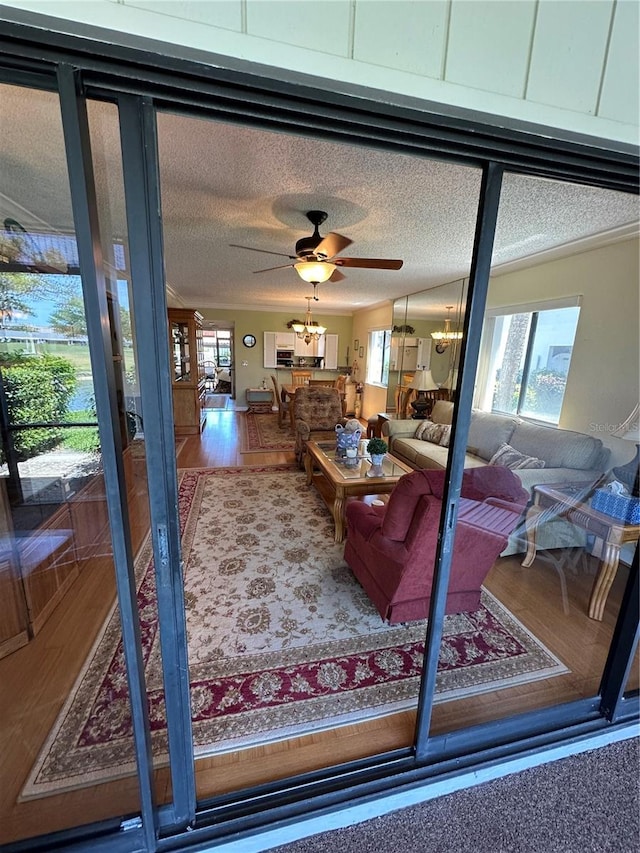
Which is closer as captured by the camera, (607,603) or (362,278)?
(607,603)

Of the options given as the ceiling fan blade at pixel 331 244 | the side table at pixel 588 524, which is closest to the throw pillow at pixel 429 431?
the side table at pixel 588 524

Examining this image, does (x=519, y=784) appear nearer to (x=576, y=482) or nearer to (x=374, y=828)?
(x=374, y=828)

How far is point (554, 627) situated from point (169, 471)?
2.39m

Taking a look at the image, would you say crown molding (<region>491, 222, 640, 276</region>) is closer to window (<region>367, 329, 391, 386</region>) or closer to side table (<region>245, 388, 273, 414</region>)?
window (<region>367, 329, 391, 386</region>)

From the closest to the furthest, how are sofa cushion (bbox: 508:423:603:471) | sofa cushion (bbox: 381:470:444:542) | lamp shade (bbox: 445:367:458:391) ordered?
1. lamp shade (bbox: 445:367:458:391)
2. sofa cushion (bbox: 381:470:444:542)
3. sofa cushion (bbox: 508:423:603:471)

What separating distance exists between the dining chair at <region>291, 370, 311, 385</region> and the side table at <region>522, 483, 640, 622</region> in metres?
6.65

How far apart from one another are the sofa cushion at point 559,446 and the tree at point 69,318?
2842mm

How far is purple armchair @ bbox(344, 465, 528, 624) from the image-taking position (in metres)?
1.65

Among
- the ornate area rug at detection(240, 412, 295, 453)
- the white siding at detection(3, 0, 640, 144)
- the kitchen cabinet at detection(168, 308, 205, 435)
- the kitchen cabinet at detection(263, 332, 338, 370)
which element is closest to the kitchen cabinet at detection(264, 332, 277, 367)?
the kitchen cabinet at detection(263, 332, 338, 370)

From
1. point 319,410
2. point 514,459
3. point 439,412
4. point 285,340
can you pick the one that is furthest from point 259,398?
point 514,459

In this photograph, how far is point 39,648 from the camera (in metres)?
1.77

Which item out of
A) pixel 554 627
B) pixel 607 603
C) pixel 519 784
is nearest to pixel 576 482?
pixel 607 603

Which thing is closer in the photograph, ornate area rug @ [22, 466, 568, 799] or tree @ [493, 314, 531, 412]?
ornate area rug @ [22, 466, 568, 799]

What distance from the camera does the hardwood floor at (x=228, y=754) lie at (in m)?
1.20
